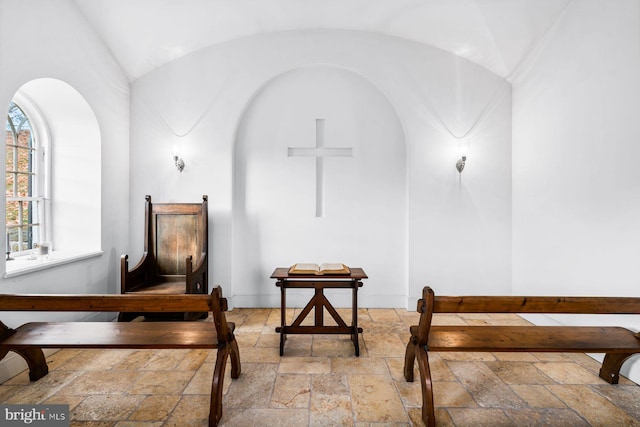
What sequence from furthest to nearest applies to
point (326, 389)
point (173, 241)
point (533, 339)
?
point (173, 241) < point (326, 389) < point (533, 339)

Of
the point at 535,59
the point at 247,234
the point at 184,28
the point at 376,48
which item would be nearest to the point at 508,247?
the point at 535,59

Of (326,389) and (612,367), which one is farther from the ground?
(612,367)

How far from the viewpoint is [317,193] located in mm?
4344

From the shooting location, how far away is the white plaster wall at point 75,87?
269cm

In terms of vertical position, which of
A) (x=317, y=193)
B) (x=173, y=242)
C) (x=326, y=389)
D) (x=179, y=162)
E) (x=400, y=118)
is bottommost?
(x=326, y=389)

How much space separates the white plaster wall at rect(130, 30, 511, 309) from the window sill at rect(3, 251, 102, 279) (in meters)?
1.12

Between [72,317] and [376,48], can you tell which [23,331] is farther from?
[376,48]

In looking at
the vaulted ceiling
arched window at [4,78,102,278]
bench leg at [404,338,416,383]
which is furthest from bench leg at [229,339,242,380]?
the vaulted ceiling

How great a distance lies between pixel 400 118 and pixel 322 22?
1531 millimetres

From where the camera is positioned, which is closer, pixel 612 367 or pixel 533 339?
pixel 533 339

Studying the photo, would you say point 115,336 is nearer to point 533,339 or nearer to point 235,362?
point 235,362

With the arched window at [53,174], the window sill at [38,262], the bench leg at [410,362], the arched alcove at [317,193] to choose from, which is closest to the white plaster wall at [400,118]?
the arched alcove at [317,193]

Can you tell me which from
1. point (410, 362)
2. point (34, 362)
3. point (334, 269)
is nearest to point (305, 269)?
point (334, 269)

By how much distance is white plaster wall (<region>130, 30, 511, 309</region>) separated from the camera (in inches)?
165
